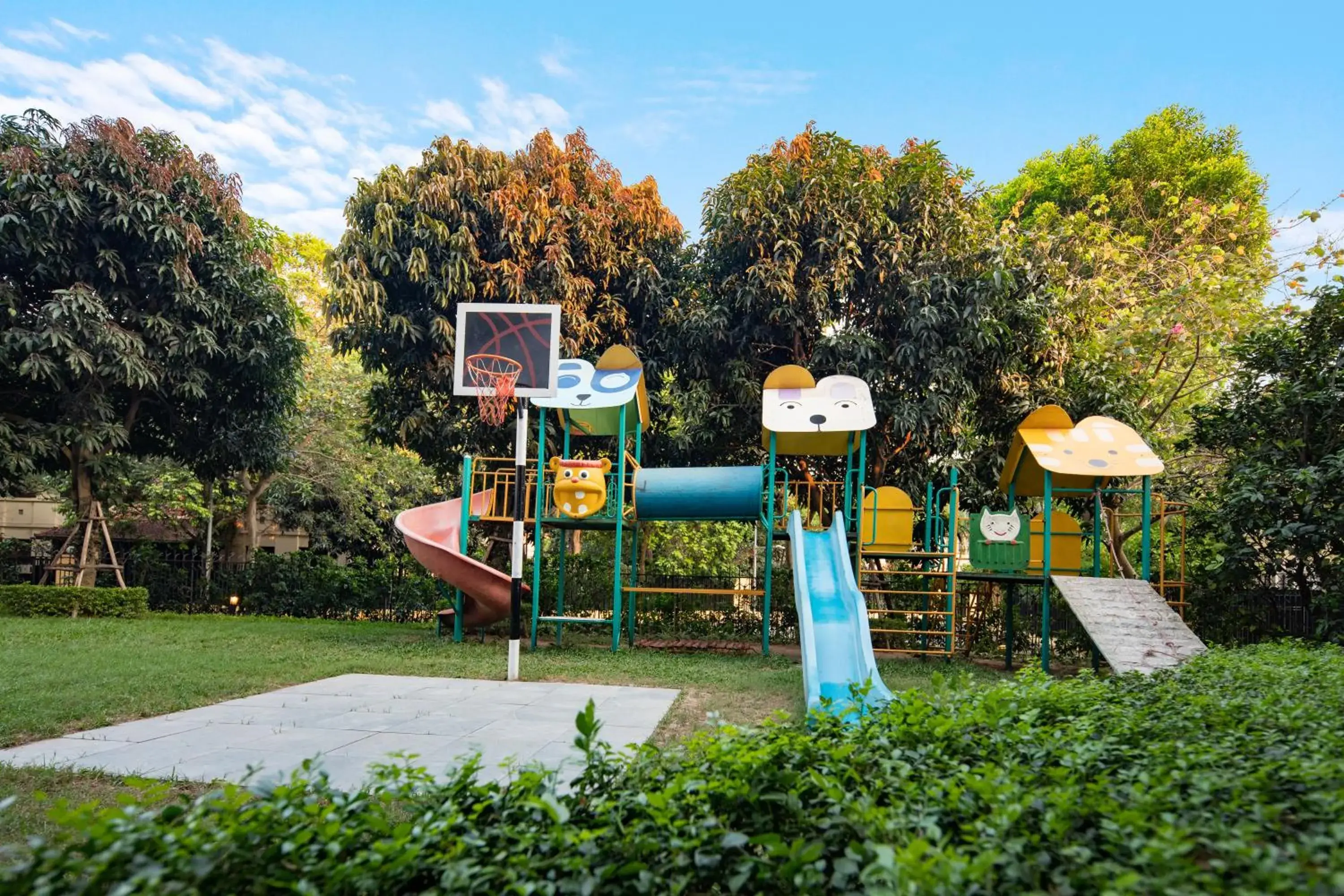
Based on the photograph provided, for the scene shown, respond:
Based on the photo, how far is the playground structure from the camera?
9484 millimetres

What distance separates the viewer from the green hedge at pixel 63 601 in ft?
42.8

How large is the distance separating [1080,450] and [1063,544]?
1386 millimetres

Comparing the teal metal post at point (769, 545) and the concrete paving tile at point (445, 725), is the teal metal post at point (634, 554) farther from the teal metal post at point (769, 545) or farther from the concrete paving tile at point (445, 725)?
the concrete paving tile at point (445, 725)

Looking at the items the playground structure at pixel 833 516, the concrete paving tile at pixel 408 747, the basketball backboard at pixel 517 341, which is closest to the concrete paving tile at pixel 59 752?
the concrete paving tile at pixel 408 747

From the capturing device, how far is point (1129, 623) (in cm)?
801

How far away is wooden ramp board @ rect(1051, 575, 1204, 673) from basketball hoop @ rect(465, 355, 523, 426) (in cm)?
596

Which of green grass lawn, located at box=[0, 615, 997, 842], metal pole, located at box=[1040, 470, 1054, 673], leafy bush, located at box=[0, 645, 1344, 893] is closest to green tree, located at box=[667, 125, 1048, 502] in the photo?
metal pole, located at box=[1040, 470, 1054, 673]

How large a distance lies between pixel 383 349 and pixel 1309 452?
13.0 meters

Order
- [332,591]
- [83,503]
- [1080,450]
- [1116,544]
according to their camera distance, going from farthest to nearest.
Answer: [332,591]
[83,503]
[1116,544]
[1080,450]

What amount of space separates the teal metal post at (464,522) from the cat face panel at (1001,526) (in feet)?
21.8

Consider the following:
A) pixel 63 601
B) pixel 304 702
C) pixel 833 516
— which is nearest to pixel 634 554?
pixel 833 516

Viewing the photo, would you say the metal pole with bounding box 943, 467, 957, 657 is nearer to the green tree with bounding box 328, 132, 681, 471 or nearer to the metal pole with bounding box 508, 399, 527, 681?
the metal pole with bounding box 508, 399, 527, 681

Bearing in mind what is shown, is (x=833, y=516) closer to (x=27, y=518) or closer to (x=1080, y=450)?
(x=1080, y=450)

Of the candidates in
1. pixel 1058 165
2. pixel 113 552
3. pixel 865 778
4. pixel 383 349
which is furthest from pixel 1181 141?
pixel 113 552
